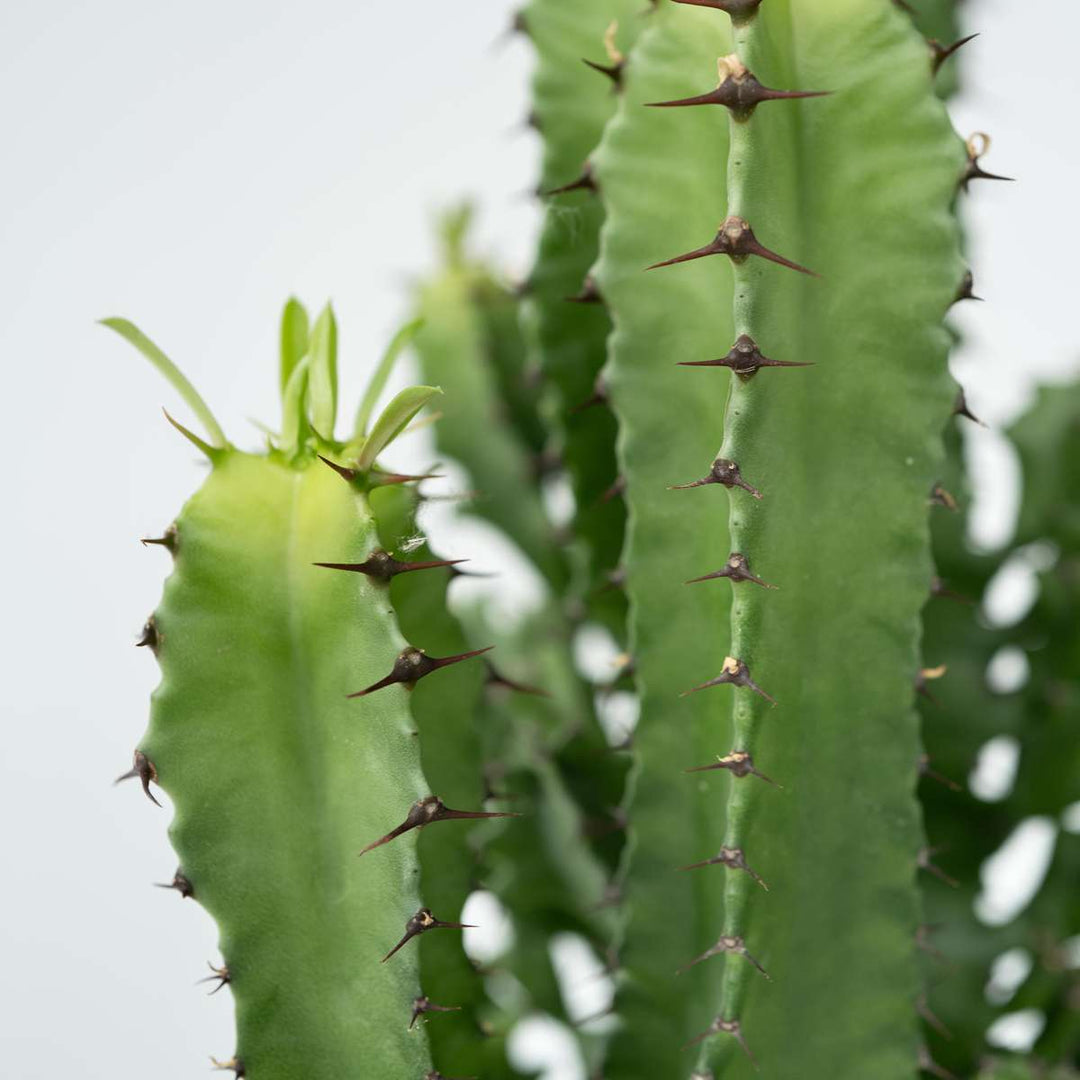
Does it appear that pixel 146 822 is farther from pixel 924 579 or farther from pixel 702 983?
pixel 924 579

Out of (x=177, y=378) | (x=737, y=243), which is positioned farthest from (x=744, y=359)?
(x=177, y=378)

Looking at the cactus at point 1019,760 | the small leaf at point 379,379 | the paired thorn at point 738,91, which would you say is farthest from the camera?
the cactus at point 1019,760

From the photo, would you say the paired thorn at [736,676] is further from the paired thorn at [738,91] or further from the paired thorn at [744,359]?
the paired thorn at [738,91]

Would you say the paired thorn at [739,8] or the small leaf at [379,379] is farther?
the small leaf at [379,379]

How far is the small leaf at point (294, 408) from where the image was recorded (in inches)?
23.9

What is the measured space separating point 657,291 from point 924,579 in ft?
0.60

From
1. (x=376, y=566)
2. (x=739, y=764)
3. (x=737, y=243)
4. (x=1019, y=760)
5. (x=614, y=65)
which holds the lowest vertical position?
(x=1019, y=760)

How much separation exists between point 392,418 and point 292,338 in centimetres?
13

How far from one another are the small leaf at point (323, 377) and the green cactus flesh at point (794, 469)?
132mm

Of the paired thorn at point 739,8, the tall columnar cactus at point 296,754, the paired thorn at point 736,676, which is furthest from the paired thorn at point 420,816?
the paired thorn at point 739,8

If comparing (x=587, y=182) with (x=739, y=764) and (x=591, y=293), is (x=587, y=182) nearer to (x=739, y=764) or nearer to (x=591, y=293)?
(x=591, y=293)

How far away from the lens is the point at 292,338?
2.19ft

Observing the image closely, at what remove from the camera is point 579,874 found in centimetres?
89

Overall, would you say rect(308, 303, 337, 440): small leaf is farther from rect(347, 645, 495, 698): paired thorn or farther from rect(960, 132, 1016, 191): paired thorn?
rect(960, 132, 1016, 191): paired thorn
